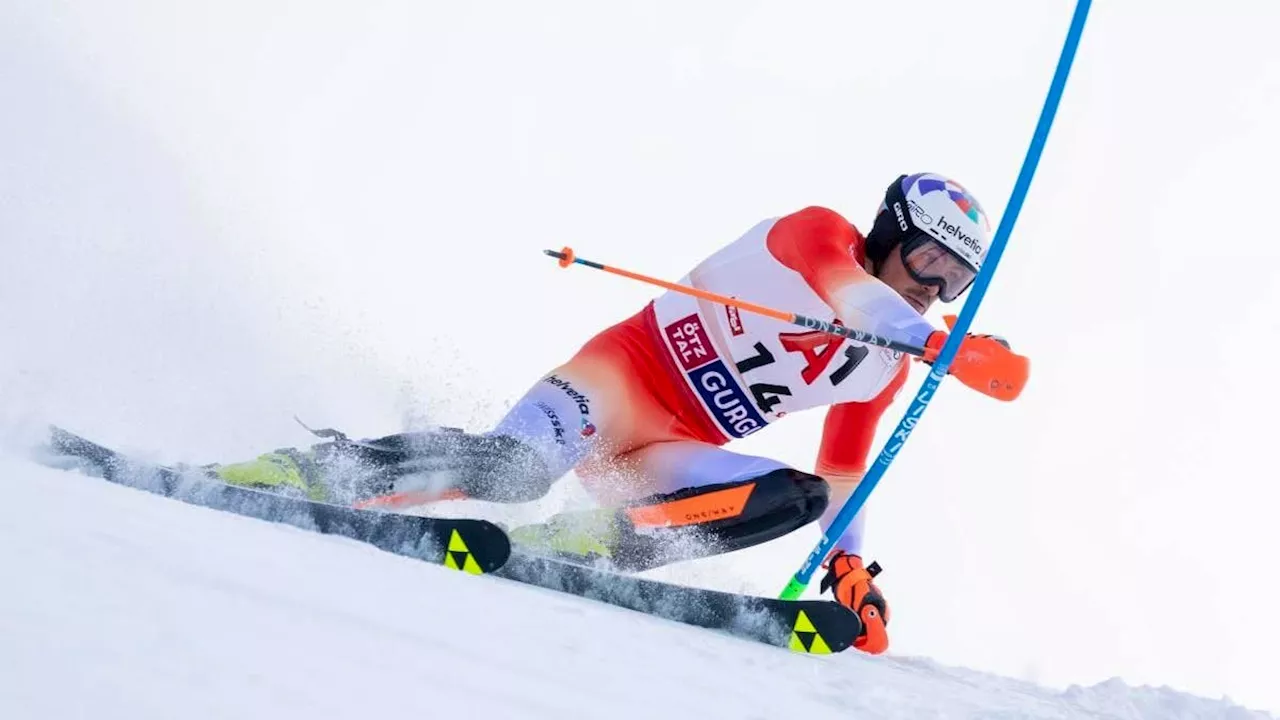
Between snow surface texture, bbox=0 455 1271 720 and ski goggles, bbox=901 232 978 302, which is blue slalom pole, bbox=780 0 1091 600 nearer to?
ski goggles, bbox=901 232 978 302

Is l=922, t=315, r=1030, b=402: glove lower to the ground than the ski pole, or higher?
lower

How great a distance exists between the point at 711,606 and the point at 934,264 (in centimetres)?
141

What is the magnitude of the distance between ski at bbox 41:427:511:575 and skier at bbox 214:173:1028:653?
217mm

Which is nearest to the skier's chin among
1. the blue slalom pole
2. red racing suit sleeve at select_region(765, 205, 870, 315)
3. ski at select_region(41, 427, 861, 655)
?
red racing suit sleeve at select_region(765, 205, 870, 315)

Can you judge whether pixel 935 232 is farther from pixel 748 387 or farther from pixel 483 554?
pixel 483 554

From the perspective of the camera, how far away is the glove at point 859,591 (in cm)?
366

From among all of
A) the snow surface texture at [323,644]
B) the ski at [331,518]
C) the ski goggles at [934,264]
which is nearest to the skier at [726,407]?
the ski goggles at [934,264]

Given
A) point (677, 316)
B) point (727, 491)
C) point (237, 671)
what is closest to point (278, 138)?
point (677, 316)

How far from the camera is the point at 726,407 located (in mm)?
4055

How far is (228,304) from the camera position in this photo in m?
5.21

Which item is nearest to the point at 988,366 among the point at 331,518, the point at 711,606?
the point at 711,606

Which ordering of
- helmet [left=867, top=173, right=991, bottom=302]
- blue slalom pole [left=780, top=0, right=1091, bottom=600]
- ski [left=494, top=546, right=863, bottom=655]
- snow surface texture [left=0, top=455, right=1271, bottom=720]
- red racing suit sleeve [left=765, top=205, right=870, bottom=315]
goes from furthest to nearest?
1. helmet [left=867, top=173, right=991, bottom=302]
2. red racing suit sleeve [left=765, top=205, right=870, bottom=315]
3. blue slalom pole [left=780, top=0, right=1091, bottom=600]
4. ski [left=494, top=546, right=863, bottom=655]
5. snow surface texture [left=0, top=455, right=1271, bottom=720]

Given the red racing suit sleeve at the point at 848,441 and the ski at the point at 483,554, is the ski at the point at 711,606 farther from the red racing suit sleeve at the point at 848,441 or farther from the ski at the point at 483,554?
the red racing suit sleeve at the point at 848,441

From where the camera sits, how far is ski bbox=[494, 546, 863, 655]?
9.89 feet
